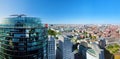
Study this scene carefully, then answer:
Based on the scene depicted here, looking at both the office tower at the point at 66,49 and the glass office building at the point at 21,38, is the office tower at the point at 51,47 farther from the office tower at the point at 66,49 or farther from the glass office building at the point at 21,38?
the glass office building at the point at 21,38

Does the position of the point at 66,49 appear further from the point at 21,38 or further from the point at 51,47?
the point at 21,38

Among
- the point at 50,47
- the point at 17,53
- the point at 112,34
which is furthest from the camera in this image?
the point at 112,34

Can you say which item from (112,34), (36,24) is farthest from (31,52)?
(112,34)

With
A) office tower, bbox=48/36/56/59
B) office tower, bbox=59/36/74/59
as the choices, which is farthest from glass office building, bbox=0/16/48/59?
office tower, bbox=59/36/74/59

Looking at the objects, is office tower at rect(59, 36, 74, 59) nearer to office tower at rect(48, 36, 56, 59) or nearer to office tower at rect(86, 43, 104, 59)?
office tower at rect(48, 36, 56, 59)

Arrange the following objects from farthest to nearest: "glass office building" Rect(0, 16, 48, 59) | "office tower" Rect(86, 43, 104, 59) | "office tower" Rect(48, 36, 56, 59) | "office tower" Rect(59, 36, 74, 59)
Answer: "office tower" Rect(59, 36, 74, 59) < "office tower" Rect(48, 36, 56, 59) < "office tower" Rect(86, 43, 104, 59) < "glass office building" Rect(0, 16, 48, 59)

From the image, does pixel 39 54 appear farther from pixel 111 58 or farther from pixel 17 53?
pixel 111 58

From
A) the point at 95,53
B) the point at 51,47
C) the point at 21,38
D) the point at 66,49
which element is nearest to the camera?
the point at 21,38

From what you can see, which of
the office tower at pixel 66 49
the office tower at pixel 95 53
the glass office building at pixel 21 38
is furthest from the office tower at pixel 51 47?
the glass office building at pixel 21 38

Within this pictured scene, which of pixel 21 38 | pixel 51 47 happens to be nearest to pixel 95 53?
pixel 51 47
